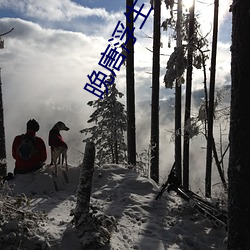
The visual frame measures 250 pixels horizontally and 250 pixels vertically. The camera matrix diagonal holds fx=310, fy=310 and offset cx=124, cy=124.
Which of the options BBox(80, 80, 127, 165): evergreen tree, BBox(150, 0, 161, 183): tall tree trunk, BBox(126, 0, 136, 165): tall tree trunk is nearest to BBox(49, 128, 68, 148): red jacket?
BBox(126, 0, 136, 165): tall tree trunk

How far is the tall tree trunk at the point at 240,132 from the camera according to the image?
4.52 meters

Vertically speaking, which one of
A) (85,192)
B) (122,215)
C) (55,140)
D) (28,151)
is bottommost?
(122,215)

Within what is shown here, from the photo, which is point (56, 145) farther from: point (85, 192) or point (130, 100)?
point (130, 100)

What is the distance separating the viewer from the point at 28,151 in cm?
929

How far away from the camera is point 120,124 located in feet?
80.1

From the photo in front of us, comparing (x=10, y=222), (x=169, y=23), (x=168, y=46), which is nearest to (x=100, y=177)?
(x=10, y=222)

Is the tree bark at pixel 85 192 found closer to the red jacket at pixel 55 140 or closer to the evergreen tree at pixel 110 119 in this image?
the red jacket at pixel 55 140

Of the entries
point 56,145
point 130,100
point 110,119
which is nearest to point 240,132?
point 56,145

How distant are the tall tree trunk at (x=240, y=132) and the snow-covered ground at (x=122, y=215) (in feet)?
5.99

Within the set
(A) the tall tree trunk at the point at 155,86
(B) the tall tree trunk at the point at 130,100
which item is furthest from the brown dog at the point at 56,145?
(A) the tall tree trunk at the point at 155,86

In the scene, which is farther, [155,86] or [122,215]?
[155,86]

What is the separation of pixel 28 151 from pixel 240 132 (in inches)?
260

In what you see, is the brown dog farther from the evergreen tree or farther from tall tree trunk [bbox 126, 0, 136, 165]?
the evergreen tree

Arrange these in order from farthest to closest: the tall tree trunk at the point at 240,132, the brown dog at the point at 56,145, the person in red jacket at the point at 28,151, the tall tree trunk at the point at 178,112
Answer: the tall tree trunk at the point at 178,112, the brown dog at the point at 56,145, the person in red jacket at the point at 28,151, the tall tree trunk at the point at 240,132
